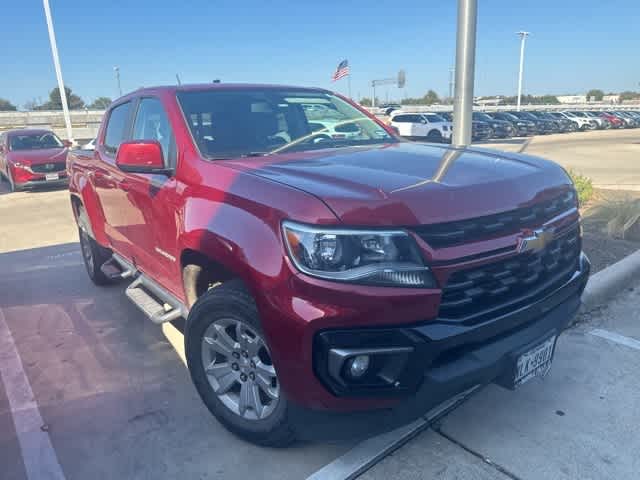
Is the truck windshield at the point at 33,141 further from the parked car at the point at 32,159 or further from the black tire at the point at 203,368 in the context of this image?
the black tire at the point at 203,368

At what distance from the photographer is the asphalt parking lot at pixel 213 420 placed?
245 cm

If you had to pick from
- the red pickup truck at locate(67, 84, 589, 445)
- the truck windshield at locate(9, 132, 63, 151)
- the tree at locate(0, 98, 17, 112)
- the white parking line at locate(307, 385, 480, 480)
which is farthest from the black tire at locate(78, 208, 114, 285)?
the tree at locate(0, 98, 17, 112)

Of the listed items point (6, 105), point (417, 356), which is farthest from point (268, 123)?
point (6, 105)

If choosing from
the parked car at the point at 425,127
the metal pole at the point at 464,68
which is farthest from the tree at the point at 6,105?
the metal pole at the point at 464,68

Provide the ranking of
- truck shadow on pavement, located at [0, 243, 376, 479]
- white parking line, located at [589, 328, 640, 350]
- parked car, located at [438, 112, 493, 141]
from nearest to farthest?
truck shadow on pavement, located at [0, 243, 376, 479] < white parking line, located at [589, 328, 640, 350] < parked car, located at [438, 112, 493, 141]

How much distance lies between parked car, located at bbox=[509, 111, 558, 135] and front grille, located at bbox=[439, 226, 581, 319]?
34167 mm

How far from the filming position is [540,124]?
111 feet

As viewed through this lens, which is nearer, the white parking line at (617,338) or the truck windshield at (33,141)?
the white parking line at (617,338)

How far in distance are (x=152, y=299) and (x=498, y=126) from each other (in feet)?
97.7

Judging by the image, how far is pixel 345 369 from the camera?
6.52 ft

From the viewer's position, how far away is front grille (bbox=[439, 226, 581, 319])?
2059mm

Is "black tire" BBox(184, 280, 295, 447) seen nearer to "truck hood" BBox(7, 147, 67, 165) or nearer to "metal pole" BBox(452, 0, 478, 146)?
"metal pole" BBox(452, 0, 478, 146)

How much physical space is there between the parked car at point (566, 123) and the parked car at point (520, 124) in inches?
171

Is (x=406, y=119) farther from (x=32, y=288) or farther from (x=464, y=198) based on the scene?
(x=464, y=198)
